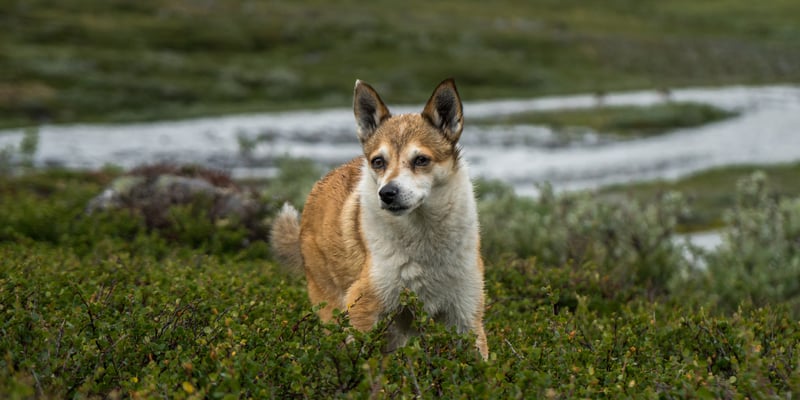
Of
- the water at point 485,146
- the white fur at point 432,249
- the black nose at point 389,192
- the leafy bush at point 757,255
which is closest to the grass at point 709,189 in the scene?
the water at point 485,146

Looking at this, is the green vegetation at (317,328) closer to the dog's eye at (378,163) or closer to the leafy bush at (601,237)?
the leafy bush at (601,237)

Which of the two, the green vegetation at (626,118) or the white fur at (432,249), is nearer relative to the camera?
the white fur at (432,249)

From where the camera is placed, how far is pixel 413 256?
6.00 m

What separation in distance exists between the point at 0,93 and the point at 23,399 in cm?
4625

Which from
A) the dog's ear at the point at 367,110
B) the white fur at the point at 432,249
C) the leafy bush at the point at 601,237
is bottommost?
the leafy bush at the point at 601,237

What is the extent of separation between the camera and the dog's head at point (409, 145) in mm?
5848

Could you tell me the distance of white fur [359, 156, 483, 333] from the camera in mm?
5926

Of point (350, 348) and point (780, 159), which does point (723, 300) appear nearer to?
point (350, 348)

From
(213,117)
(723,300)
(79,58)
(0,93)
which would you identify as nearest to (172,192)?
(723,300)

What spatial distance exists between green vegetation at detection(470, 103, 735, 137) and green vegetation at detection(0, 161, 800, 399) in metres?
34.1

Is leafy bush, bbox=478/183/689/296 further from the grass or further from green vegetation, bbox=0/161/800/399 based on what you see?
the grass

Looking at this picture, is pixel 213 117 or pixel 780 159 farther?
pixel 213 117

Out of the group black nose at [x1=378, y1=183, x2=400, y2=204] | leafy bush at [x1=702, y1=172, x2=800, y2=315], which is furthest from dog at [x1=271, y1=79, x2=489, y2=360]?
leafy bush at [x1=702, y1=172, x2=800, y2=315]

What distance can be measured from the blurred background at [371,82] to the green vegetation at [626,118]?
6.0 inches
